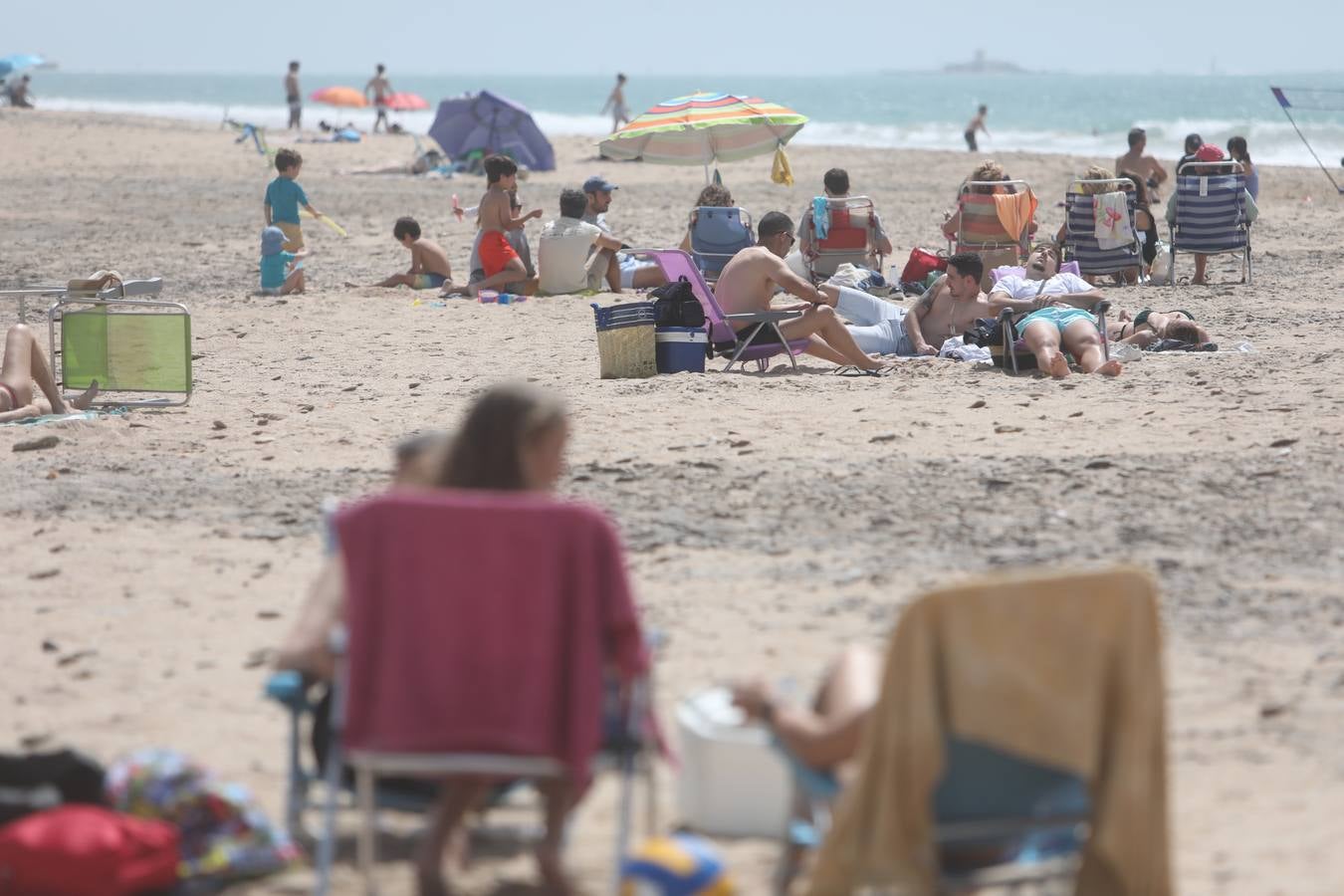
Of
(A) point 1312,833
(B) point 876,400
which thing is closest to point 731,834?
(A) point 1312,833

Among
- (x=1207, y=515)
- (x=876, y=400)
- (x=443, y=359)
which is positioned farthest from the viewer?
(x=443, y=359)

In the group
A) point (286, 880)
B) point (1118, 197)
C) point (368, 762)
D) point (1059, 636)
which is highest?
point (1118, 197)

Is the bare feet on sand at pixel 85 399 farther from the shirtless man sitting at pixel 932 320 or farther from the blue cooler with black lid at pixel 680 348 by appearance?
the shirtless man sitting at pixel 932 320

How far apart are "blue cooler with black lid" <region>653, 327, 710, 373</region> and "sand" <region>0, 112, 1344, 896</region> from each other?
208 mm

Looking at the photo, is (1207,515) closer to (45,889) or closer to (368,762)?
(368,762)

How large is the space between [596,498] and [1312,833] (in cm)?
324

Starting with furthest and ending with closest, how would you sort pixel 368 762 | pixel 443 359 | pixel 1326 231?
1. pixel 1326 231
2. pixel 443 359
3. pixel 368 762

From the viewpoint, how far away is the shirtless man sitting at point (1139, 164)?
14.6m

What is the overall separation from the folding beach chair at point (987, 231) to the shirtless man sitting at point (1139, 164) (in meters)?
3.65

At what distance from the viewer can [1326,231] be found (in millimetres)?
15836

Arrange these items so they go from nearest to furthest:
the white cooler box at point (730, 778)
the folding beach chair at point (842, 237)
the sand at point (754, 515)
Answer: the white cooler box at point (730, 778) → the sand at point (754, 515) → the folding beach chair at point (842, 237)

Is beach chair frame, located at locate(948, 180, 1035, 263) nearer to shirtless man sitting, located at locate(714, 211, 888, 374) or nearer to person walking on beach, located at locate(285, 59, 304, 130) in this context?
shirtless man sitting, located at locate(714, 211, 888, 374)

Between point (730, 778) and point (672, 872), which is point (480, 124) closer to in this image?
point (730, 778)

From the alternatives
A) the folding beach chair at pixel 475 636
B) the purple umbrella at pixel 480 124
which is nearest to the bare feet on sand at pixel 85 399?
the folding beach chair at pixel 475 636
